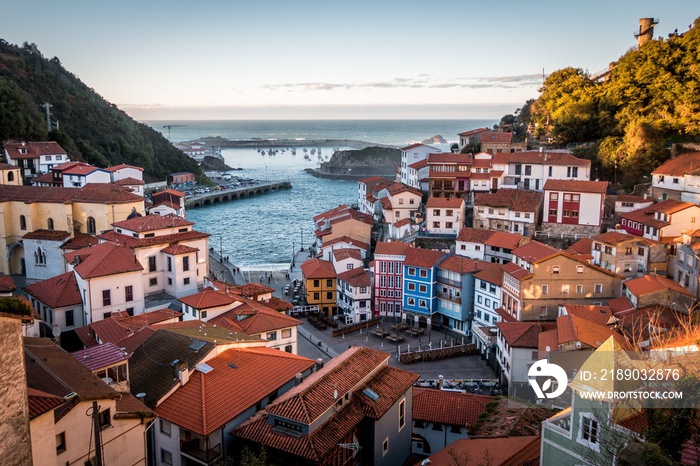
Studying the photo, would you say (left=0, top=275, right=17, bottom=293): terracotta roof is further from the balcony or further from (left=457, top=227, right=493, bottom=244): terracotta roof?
(left=457, top=227, right=493, bottom=244): terracotta roof

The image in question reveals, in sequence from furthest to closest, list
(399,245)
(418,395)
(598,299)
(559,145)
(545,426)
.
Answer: (559,145) < (399,245) < (598,299) < (418,395) < (545,426)

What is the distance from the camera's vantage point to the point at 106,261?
2270 cm

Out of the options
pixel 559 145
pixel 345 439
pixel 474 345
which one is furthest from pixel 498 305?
pixel 559 145

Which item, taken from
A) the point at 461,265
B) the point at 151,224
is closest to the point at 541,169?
the point at 461,265

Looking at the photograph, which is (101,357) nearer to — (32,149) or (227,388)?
(227,388)

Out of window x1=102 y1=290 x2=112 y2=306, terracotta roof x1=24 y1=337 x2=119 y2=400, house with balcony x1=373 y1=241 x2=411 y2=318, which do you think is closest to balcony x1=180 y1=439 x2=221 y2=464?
terracotta roof x1=24 y1=337 x2=119 y2=400

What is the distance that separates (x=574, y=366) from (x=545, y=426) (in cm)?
977

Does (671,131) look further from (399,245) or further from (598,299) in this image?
(399,245)

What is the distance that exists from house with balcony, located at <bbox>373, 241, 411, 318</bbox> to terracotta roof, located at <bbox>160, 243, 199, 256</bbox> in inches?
372

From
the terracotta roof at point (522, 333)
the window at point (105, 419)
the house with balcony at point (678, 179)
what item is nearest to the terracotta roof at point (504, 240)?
the terracotta roof at point (522, 333)

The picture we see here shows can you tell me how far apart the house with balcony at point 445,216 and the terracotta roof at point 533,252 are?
8573 mm

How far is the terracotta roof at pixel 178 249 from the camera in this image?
2623 centimetres

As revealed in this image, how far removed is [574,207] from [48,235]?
28766 millimetres

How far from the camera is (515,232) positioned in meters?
34.6
